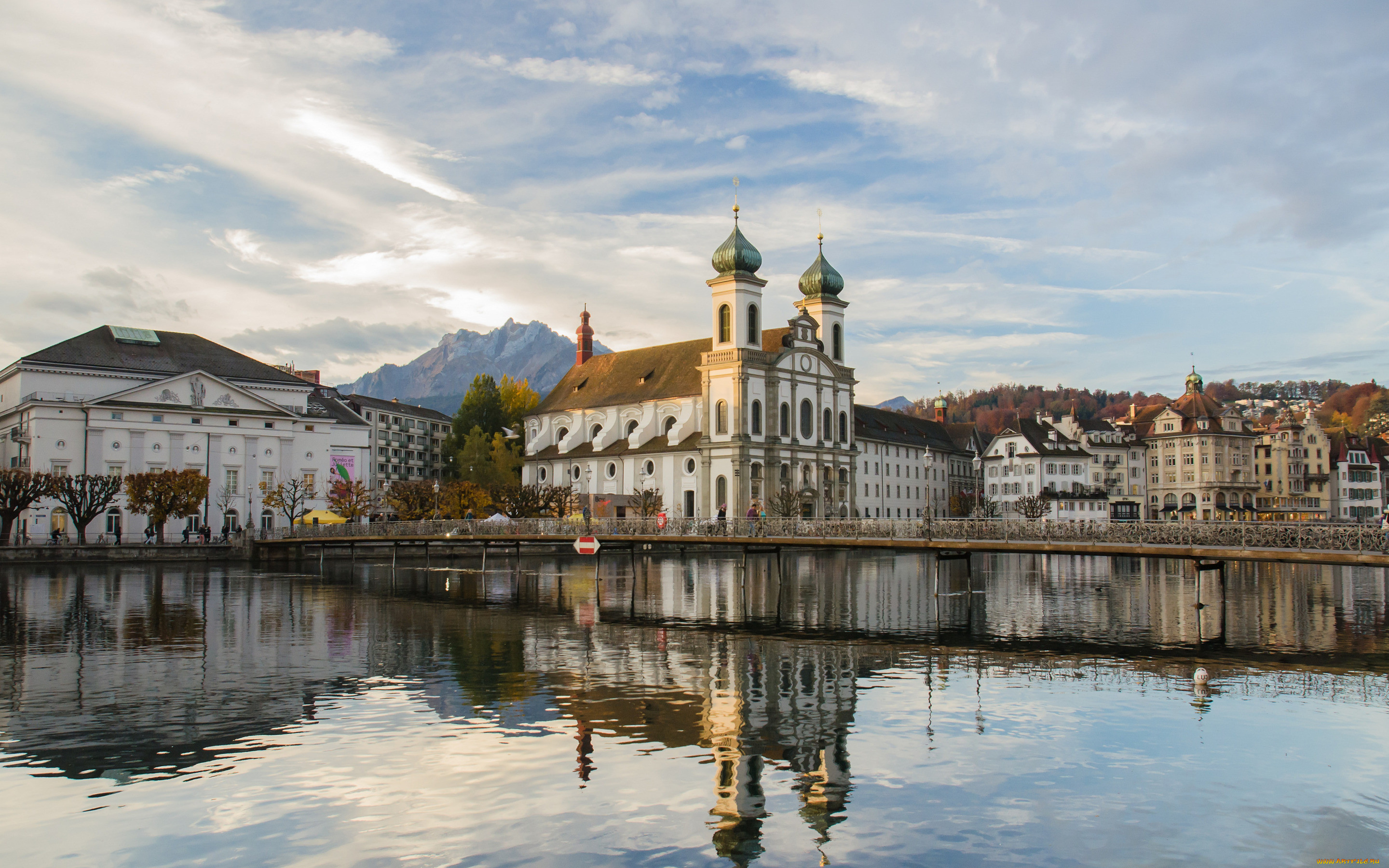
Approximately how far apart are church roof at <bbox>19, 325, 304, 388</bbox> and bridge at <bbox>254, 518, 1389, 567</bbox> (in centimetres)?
2958

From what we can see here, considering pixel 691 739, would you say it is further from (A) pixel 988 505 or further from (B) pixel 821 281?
(A) pixel 988 505

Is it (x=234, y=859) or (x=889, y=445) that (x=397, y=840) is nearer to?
(x=234, y=859)

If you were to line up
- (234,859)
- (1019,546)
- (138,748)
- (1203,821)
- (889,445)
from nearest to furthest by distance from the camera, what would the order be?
1. (234,859)
2. (1203,821)
3. (138,748)
4. (1019,546)
5. (889,445)

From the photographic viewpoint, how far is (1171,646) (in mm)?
31109

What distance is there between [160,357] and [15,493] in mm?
20055

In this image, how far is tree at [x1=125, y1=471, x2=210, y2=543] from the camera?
75.4 m

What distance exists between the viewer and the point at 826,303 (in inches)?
3890

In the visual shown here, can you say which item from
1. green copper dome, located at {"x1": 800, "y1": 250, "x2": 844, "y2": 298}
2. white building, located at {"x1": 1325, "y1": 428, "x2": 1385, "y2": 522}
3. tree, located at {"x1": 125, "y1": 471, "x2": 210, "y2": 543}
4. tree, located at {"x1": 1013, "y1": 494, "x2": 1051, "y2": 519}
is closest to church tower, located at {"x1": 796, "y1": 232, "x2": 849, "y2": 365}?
green copper dome, located at {"x1": 800, "y1": 250, "x2": 844, "y2": 298}

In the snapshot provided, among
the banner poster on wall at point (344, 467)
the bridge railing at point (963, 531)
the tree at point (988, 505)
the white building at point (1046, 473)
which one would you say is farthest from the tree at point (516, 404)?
the white building at point (1046, 473)

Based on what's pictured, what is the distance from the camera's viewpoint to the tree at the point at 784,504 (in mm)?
84438

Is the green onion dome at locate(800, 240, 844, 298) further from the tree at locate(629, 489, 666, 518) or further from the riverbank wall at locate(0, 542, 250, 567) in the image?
the riverbank wall at locate(0, 542, 250, 567)

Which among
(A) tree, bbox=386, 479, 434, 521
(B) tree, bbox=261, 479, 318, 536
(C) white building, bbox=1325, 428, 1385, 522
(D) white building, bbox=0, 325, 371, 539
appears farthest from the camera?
(C) white building, bbox=1325, 428, 1385, 522

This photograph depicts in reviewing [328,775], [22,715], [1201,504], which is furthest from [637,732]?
[1201,504]

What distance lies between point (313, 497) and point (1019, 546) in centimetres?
6615
